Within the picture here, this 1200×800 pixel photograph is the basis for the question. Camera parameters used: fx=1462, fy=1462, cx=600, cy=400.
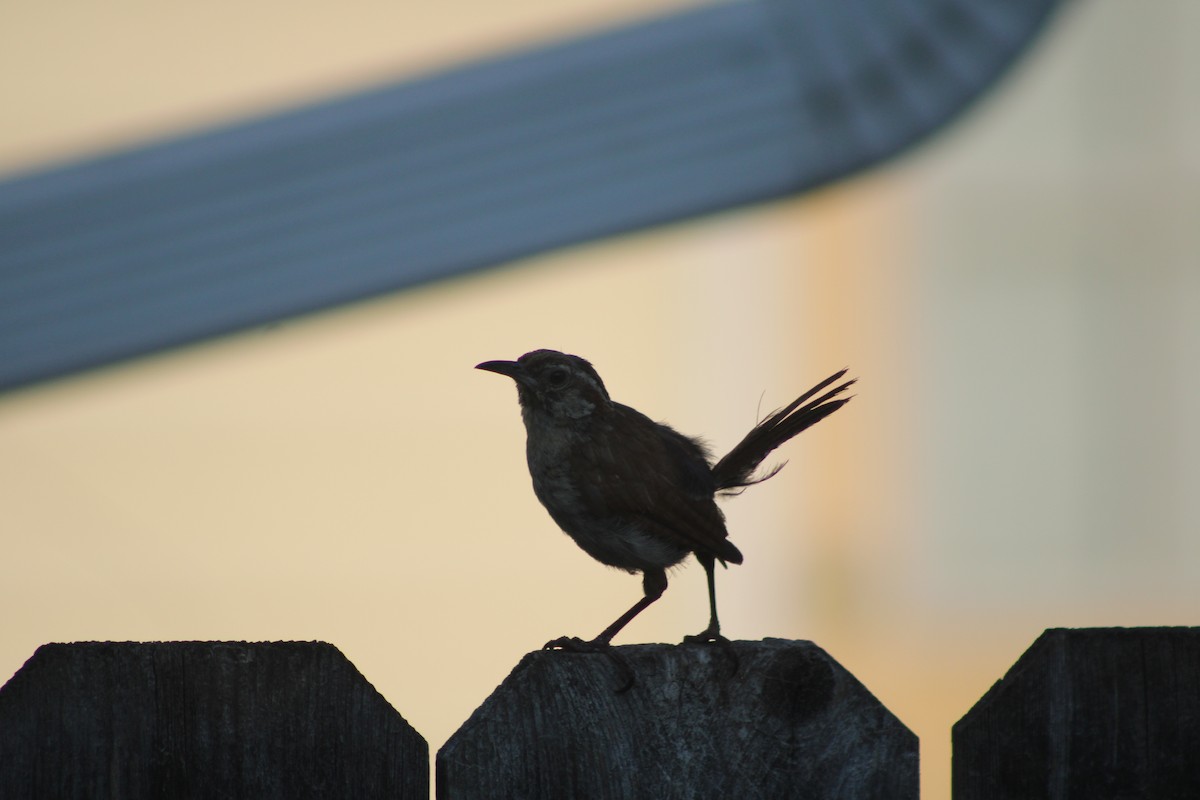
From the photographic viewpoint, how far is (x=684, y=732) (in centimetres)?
235

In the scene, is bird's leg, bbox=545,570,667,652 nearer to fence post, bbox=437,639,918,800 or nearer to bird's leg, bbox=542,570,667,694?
bird's leg, bbox=542,570,667,694

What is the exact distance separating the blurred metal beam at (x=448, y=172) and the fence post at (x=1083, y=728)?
2908mm

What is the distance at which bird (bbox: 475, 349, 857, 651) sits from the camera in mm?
3305

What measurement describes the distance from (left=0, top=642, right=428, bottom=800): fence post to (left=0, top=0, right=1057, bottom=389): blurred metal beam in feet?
9.04

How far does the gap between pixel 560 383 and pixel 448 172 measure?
63.3 inches

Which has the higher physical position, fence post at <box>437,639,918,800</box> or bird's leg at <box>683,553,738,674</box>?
bird's leg at <box>683,553,738,674</box>

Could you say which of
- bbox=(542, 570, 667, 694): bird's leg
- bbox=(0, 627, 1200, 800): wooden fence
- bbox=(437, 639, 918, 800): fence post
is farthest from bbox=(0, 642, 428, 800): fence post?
bbox=(542, 570, 667, 694): bird's leg

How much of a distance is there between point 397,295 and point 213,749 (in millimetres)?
2951

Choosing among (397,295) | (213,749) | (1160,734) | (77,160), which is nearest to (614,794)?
(213,749)

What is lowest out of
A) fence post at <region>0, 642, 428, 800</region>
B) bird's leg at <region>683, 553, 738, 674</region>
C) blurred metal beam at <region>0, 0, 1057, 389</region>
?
fence post at <region>0, 642, 428, 800</region>

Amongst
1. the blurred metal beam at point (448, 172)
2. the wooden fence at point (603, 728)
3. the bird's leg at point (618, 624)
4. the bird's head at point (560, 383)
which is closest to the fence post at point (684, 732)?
the wooden fence at point (603, 728)

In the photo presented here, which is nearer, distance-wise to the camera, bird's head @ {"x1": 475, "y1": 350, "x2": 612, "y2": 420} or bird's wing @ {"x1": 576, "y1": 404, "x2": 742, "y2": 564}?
bird's wing @ {"x1": 576, "y1": 404, "x2": 742, "y2": 564}

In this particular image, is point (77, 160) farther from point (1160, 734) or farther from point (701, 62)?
point (1160, 734)

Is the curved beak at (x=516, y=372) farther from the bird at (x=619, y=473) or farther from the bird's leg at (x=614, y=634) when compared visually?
the bird's leg at (x=614, y=634)
